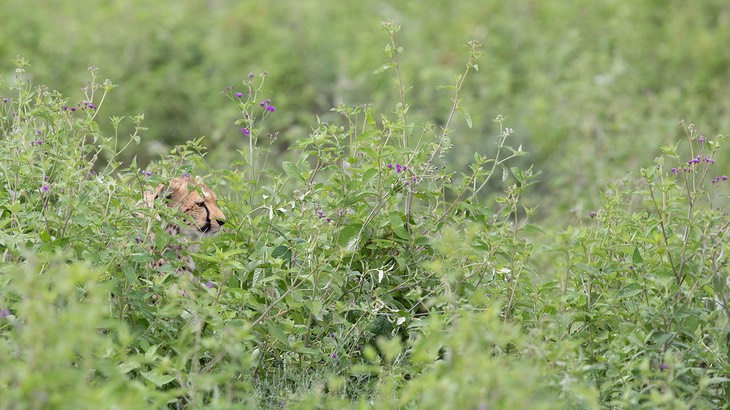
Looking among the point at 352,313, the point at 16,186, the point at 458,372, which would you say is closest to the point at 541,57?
the point at 352,313

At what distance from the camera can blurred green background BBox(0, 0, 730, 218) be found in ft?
29.0

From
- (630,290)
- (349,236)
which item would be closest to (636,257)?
(630,290)

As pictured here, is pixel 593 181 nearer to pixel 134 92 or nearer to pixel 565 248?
pixel 134 92

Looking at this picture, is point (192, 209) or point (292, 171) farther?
point (192, 209)

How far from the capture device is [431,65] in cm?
1007

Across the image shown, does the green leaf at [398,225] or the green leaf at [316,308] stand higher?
the green leaf at [398,225]

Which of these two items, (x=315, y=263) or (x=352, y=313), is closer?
(x=315, y=263)

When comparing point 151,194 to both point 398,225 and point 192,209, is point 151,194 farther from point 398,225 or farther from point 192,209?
point 398,225

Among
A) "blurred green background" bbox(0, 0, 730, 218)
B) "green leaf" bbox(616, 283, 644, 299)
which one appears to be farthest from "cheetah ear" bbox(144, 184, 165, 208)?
"blurred green background" bbox(0, 0, 730, 218)

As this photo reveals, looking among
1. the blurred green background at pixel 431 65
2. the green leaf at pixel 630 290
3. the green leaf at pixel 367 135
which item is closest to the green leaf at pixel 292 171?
the green leaf at pixel 367 135

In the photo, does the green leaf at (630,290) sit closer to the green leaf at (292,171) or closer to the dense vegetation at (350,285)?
the dense vegetation at (350,285)

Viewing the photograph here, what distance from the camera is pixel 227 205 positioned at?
4.07 m

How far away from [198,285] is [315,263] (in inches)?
17.1

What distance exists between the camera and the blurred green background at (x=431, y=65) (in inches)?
348
